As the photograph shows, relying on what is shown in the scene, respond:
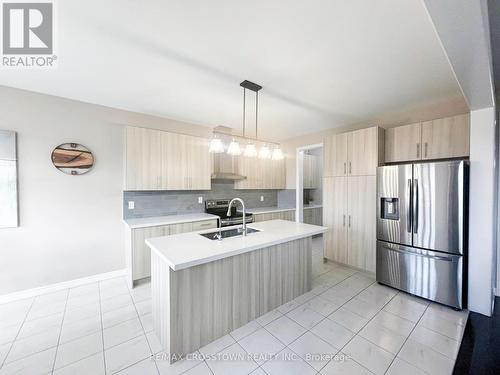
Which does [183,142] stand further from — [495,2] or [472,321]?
[472,321]

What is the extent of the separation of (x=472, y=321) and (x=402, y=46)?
280 centimetres

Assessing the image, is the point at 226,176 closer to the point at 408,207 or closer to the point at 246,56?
the point at 246,56

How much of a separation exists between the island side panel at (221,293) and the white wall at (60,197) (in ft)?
5.59

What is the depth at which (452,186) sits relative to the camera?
2.33m

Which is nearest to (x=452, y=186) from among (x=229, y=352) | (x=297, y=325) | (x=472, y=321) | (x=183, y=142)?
(x=472, y=321)

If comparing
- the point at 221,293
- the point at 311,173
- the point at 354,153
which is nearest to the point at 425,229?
the point at 354,153

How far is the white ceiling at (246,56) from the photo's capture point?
143 cm

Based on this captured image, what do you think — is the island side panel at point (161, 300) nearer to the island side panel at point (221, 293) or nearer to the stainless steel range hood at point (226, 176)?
the island side panel at point (221, 293)

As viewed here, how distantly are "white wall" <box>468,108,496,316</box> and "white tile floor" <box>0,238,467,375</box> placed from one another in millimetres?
386

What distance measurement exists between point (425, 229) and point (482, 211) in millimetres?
535

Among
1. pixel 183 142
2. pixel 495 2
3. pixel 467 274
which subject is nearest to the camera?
pixel 495 2

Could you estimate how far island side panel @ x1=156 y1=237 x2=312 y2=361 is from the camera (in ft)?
5.48

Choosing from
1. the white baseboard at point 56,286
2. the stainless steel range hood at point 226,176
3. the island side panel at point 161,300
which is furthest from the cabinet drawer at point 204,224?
the island side panel at point 161,300

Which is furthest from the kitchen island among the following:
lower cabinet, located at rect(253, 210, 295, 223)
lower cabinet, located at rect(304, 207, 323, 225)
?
lower cabinet, located at rect(304, 207, 323, 225)
